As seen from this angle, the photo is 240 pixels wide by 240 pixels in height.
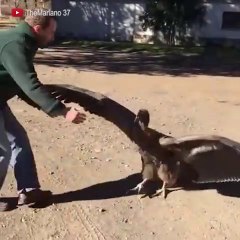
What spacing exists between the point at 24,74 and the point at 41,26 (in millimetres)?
427

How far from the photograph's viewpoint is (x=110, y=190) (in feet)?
17.4

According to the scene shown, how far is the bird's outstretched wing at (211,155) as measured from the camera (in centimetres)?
484

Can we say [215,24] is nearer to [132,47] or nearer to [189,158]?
[132,47]

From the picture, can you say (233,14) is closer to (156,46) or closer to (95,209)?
(156,46)

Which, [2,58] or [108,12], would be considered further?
[108,12]

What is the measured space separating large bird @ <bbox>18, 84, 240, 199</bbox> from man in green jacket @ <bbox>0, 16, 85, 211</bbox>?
11.8 inches

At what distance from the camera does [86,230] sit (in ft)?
14.8

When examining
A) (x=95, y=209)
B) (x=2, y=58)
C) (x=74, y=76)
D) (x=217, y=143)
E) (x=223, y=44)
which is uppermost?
(x=2, y=58)

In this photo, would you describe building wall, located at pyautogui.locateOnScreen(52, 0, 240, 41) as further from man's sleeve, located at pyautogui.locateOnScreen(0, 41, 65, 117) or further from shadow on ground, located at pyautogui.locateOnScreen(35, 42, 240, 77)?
man's sleeve, located at pyautogui.locateOnScreen(0, 41, 65, 117)

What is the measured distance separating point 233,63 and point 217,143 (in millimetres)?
10258

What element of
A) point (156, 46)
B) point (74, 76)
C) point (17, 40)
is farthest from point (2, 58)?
point (156, 46)

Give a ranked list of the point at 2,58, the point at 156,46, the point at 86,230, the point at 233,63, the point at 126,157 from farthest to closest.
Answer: the point at 156,46
the point at 233,63
the point at 126,157
the point at 86,230
the point at 2,58

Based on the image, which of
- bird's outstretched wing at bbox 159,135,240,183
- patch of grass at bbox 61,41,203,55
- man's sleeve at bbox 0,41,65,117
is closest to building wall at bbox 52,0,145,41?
patch of grass at bbox 61,41,203,55

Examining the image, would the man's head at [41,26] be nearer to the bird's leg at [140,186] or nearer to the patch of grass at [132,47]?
the bird's leg at [140,186]
